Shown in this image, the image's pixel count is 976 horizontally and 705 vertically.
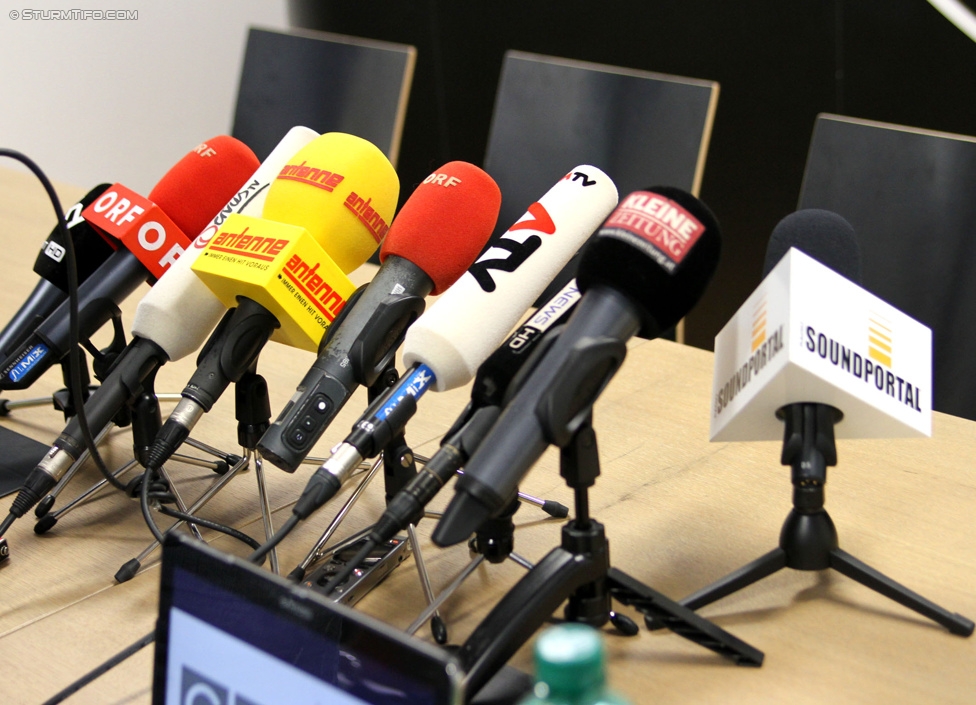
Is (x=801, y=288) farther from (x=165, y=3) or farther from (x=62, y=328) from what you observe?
(x=165, y=3)

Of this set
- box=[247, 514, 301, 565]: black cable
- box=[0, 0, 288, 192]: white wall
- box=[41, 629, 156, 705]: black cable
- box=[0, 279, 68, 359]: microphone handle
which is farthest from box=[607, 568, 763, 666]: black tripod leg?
box=[0, 0, 288, 192]: white wall

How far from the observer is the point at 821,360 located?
2.44 ft

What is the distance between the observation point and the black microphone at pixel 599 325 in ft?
2.08

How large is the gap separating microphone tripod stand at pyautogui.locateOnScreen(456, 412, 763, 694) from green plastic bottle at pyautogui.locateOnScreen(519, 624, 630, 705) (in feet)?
0.81

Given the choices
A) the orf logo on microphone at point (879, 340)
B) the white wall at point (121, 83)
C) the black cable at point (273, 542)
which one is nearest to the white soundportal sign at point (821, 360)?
the orf logo on microphone at point (879, 340)

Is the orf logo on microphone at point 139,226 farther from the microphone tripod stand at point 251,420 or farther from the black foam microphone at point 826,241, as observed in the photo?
the black foam microphone at point 826,241

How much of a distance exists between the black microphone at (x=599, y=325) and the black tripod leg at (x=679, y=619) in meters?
0.16

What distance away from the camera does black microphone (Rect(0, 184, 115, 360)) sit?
103cm

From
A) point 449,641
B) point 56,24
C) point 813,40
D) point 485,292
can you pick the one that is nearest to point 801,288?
point 485,292

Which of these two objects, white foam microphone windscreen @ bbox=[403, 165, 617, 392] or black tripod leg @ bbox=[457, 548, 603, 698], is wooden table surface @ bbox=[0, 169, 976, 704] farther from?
white foam microphone windscreen @ bbox=[403, 165, 617, 392]

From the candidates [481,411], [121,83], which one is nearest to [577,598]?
[481,411]

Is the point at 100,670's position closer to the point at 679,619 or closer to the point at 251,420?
the point at 251,420

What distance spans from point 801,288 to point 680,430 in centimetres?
39

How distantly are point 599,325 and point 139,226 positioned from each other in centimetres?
51
